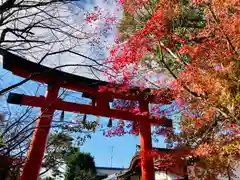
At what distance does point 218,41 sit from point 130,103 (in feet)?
22.7

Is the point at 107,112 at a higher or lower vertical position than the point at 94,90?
lower

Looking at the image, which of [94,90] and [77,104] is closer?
[77,104]

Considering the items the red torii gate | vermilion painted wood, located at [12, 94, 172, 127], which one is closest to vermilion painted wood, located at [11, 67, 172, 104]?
the red torii gate

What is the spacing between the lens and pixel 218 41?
6.02 meters

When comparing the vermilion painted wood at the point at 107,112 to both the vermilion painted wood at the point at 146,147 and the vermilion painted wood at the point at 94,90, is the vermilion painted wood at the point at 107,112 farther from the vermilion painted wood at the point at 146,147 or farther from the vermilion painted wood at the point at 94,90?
the vermilion painted wood at the point at 94,90

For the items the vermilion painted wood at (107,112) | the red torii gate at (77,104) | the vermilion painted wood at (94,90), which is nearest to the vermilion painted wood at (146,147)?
the red torii gate at (77,104)

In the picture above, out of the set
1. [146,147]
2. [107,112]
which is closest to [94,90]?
[107,112]

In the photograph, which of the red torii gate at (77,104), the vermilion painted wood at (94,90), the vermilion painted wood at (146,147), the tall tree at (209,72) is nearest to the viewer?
the tall tree at (209,72)

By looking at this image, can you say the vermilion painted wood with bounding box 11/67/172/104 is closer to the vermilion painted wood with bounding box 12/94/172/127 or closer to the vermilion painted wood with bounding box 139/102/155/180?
the vermilion painted wood with bounding box 139/102/155/180

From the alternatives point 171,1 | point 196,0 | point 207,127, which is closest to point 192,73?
point 196,0

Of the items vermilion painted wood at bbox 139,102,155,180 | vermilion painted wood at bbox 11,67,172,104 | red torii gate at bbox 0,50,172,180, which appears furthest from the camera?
vermilion painted wood at bbox 139,102,155,180

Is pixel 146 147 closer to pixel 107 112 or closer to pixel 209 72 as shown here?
pixel 107 112

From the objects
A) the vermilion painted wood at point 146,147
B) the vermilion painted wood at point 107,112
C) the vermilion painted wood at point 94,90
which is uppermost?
the vermilion painted wood at point 94,90

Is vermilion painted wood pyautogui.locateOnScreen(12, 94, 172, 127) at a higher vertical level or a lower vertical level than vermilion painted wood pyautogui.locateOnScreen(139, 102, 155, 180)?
higher
